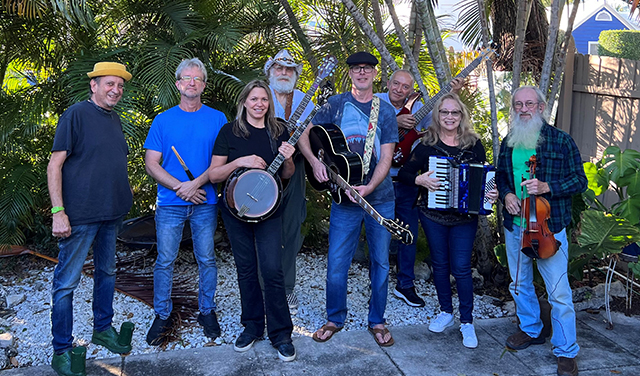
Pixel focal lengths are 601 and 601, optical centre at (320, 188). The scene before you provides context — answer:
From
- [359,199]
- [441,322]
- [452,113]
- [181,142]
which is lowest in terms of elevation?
[441,322]

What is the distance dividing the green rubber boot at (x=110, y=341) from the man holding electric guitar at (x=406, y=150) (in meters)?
2.24

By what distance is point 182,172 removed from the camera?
13.3 ft

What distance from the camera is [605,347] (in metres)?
4.21

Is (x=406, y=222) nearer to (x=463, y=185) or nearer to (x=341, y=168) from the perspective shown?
(x=463, y=185)

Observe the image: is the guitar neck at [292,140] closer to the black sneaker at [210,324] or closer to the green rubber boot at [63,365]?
the black sneaker at [210,324]

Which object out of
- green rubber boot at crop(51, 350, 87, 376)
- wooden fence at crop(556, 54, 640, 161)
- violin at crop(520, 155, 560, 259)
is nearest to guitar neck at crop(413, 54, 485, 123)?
violin at crop(520, 155, 560, 259)

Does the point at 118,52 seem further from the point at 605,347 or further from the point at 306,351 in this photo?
the point at 605,347

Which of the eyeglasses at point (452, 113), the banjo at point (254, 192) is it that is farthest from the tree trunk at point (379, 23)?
the banjo at point (254, 192)

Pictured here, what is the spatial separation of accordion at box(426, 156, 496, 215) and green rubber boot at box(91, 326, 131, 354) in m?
2.33

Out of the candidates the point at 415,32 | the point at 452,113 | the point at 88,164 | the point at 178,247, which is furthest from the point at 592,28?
the point at 88,164

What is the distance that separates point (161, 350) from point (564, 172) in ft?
9.52

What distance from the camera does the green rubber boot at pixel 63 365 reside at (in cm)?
366

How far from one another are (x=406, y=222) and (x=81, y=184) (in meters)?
2.52

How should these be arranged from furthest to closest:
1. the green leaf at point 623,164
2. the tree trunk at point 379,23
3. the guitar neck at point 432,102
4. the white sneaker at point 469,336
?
the tree trunk at point 379,23, the guitar neck at point 432,102, the green leaf at point 623,164, the white sneaker at point 469,336
